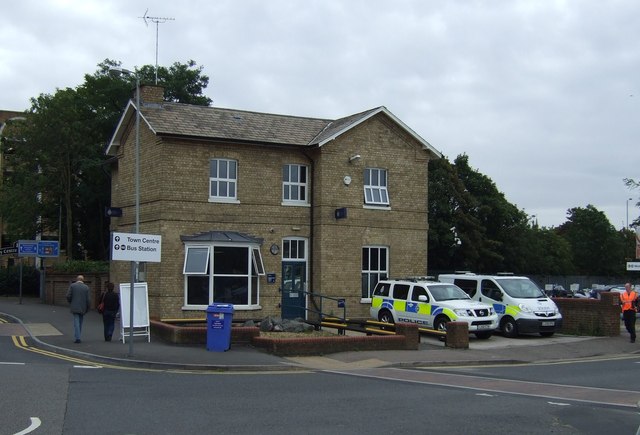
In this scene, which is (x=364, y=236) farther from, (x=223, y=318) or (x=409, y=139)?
(x=223, y=318)

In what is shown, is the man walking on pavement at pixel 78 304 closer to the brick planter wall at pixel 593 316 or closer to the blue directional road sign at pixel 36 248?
the brick planter wall at pixel 593 316

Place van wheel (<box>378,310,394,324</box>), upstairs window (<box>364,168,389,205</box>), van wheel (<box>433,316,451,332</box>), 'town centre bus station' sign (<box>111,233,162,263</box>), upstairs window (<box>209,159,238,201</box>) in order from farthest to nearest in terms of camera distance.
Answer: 1. upstairs window (<box>364,168,389,205</box>)
2. upstairs window (<box>209,159,238,201</box>)
3. van wheel (<box>378,310,394,324</box>)
4. van wheel (<box>433,316,451,332</box>)
5. 'town centre bus station' sign (<box>111,233,162,263</box>)

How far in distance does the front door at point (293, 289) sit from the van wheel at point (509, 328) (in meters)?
7.15

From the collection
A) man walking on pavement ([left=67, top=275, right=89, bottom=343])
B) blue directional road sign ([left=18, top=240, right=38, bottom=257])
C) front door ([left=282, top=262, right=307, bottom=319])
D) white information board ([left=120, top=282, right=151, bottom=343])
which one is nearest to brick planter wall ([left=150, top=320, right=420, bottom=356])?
white information board ([left=120, top=282, right=151, bottom=343])

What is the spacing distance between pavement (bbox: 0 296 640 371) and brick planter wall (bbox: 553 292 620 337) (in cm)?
57

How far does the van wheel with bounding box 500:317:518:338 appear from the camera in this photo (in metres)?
22.6

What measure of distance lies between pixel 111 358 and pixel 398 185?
49.2ft

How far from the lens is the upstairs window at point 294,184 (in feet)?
85.8

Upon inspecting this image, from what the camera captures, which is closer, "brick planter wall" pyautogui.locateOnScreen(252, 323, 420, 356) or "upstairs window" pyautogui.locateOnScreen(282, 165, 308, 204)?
"brick planter wall" pyautogui.locateOnScreen(252, 323, 420, 356)

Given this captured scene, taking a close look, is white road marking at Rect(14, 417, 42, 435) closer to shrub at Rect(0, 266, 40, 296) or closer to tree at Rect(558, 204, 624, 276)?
shrub at Rect(0, 266, 40, 296)

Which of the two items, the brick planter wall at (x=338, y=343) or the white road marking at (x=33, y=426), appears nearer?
the white road marking at (x=33, y=426)

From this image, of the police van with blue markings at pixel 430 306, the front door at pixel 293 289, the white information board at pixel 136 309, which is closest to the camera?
the white information board at pixel 136 309

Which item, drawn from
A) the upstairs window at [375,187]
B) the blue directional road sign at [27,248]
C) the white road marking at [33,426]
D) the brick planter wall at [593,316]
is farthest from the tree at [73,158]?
the white road marking at [33,426]

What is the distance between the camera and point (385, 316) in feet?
78.1
